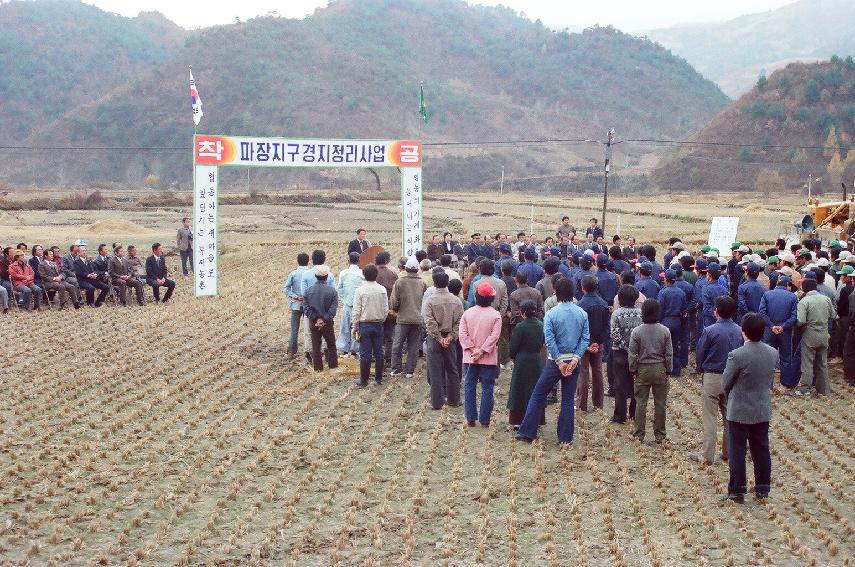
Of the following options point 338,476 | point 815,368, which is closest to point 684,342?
point 815,368

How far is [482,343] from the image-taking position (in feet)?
31.4

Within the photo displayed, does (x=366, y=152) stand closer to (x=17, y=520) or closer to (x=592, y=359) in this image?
(x=592, y=359)

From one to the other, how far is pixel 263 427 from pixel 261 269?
14.3 meters

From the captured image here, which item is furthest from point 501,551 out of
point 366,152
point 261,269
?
point 261,269

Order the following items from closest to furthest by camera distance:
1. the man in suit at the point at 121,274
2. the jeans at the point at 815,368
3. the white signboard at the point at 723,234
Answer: the jeans at the point at 815,368, the man in suit at the point at 121,274, the white signboard at the point at 723,234

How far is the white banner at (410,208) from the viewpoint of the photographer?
19.4m

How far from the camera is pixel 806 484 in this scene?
325 inches

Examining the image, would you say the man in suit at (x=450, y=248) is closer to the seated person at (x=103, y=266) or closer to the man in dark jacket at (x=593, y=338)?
the man in dark jacket at (x=593, y=338)

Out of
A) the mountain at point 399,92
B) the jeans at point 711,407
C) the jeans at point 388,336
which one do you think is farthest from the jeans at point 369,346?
the mountain at point 399,92

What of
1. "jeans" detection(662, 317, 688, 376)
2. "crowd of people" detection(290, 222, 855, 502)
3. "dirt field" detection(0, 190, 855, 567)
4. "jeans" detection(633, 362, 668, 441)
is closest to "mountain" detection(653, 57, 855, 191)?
"crowd of people" detection(290, 222, 855, 502)

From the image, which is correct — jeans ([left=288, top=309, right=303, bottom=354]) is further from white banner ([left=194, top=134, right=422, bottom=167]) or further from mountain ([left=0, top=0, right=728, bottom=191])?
mountain ([left=0, top=0, right=728, bottom=191])

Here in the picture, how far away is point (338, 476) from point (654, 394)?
3310 millimetres

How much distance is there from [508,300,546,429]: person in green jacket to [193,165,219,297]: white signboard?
996cm

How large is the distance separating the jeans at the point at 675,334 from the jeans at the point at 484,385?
8.80 ft
